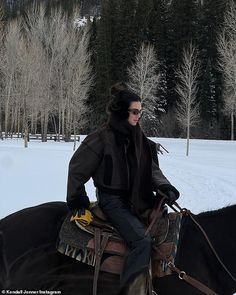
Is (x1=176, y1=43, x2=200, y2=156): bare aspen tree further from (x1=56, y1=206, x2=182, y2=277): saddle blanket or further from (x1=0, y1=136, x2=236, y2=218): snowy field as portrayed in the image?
(x1=56, y1=206, x2=182, y2=277): saddle blanket

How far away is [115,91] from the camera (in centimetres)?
363

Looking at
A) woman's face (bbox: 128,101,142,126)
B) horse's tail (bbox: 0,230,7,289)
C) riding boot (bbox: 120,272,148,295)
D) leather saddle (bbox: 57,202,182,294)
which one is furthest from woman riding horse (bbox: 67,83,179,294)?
horse's tail (bbox: 0,230,7,289)

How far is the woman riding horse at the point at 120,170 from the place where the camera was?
3373 mm

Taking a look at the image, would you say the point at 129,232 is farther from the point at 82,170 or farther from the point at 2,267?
the point at 2,267

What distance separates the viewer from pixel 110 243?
133 inches

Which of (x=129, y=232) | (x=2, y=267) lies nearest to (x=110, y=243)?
(x=129, y=232)

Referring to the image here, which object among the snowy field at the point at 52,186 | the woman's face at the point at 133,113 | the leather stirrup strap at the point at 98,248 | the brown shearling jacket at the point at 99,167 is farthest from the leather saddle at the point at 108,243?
the snowy field at the point at 52,186

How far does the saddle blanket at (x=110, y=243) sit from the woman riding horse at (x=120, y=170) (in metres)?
0.11

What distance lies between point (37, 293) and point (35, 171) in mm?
11792

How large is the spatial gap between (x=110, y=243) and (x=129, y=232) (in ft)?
0.75

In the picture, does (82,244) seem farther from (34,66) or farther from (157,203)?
(34,66)

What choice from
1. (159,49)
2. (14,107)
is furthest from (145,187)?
(159,49)

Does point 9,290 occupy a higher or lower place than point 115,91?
lower

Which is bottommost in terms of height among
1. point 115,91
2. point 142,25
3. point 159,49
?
point 115,91
